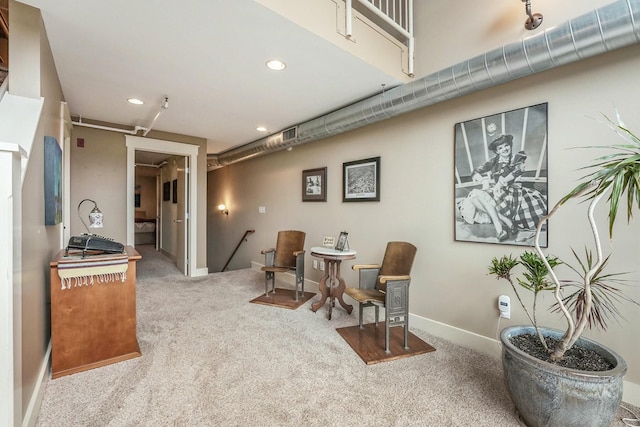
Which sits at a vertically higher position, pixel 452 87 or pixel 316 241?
pixel 452 87

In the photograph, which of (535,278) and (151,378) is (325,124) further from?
(151,378)

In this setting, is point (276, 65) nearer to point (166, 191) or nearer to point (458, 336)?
point (458, 336)

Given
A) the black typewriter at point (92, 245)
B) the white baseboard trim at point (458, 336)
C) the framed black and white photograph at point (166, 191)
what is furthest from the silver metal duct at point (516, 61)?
the framed black and white photograph at point (166, 191)

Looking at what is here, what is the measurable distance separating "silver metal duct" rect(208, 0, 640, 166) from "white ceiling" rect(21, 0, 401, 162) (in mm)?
213

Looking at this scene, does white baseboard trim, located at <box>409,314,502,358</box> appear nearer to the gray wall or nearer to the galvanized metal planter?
the gray wall

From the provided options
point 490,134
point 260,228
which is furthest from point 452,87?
point 260,228

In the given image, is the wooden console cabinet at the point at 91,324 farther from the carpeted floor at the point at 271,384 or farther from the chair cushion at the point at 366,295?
the chair cushion at the point at 366,295

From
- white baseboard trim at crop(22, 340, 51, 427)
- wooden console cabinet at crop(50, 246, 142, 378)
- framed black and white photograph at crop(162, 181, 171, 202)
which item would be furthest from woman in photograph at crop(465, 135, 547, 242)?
framed black and white photograph at crop(162, 181, 171, 202)

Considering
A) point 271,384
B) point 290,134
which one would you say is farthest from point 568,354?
point 290,134

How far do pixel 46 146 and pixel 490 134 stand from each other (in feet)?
11.4

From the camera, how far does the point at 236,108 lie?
11.6ft

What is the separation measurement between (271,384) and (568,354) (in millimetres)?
1873

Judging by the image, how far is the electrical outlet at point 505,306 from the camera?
2357 mm

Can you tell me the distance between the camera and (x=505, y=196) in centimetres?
237
